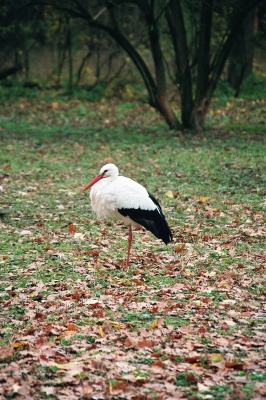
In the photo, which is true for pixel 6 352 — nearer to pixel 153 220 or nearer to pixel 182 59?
pixel 153 220

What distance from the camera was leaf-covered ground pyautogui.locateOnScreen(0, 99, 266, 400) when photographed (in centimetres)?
451

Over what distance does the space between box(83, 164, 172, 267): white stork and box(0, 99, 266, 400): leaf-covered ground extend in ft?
1.36

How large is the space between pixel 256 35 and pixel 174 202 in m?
20.5

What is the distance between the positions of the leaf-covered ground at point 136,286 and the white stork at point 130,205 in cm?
42

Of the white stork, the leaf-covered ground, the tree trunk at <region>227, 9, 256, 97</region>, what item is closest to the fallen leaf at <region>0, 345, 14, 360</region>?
the leaf-covered ground

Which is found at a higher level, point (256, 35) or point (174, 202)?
point (256, 35)

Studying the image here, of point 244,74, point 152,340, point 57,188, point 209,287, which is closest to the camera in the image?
point 152,340

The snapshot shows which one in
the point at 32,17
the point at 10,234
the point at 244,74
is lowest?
the point at 10,234

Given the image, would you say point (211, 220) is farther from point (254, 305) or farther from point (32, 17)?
point (32, 17)

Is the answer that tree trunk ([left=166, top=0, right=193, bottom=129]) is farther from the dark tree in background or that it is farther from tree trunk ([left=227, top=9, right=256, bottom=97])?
tree trunk ([left=227, top=9, right=256, bottom=97])

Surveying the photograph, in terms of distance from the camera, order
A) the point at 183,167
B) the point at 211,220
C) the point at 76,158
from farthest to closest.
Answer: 1. the point at 76,158
2. the point at 183,167
3. the point at 211,220

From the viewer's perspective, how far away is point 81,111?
24031 millimetres

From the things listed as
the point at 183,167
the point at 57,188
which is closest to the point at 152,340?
the point at 57,188

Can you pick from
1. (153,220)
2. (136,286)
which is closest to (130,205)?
(153,220)
